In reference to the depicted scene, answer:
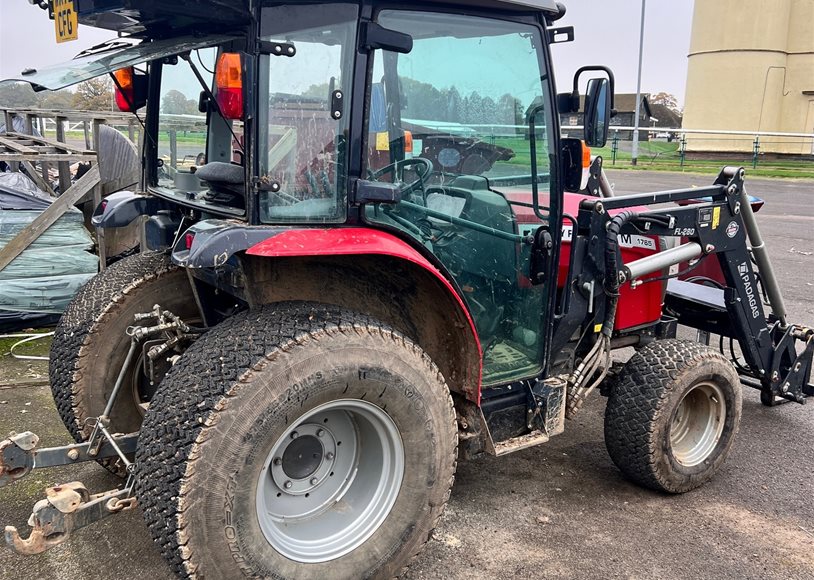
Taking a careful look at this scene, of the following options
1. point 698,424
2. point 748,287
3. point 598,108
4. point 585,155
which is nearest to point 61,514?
point 585,155

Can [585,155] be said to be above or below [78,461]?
above

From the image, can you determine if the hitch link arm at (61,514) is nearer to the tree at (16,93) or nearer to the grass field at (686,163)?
the tree at (16,93)

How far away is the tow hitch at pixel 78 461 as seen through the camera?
2.37m

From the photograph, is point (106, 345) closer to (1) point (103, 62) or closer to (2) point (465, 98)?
(1) point (103, 62)

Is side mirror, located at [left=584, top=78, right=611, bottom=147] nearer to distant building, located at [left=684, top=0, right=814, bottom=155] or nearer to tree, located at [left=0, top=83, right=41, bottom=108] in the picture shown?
tree, located at [left=0, top=83, right=41, bottom=108]

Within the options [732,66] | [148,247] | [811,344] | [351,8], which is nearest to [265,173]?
[351,8]

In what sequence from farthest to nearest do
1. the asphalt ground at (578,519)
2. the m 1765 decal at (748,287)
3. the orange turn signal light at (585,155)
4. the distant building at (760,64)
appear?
the distant building at (760,64)
the m 1765 decal at (748,287)
the orange turn signal light at (585,155)
the asphalt ground at (578,519)

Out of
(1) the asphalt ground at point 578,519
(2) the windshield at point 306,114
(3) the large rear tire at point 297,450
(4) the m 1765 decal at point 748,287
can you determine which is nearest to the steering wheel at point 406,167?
(2) the windshield at point 306,114

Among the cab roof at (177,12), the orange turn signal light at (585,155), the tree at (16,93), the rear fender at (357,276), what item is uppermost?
the cab roof at (177,12)

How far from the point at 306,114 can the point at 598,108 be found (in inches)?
54.7

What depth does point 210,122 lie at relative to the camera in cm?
323

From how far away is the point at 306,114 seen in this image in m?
2.65

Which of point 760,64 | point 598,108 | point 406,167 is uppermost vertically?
point 760,64

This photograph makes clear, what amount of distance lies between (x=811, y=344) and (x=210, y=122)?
3.69 m
